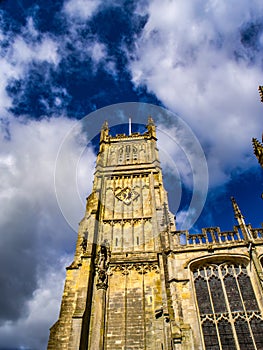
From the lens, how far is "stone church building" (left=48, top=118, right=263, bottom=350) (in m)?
12.2

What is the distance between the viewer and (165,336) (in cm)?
1212

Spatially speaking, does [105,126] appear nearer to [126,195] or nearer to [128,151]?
[128,151]

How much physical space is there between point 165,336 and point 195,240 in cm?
553

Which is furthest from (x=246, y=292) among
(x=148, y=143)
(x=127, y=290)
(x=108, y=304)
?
(x=148, y=143)

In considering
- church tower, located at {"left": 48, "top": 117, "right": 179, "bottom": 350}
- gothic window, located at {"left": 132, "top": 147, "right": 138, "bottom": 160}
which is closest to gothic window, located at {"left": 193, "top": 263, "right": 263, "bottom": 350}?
church tower, located at {"left": 48, "top": 117, "right": 179, "bottom": 350}

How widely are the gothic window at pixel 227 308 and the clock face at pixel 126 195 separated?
25.1ft

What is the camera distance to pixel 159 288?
1442 centimetres

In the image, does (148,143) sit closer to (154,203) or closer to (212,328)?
(154,203)

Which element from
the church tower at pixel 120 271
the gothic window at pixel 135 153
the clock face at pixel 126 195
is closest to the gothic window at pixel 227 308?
the church tower at pixel 120 271

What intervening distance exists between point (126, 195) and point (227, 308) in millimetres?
10595

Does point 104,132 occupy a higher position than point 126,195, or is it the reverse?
point 104,132

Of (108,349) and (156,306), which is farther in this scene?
(156,306)

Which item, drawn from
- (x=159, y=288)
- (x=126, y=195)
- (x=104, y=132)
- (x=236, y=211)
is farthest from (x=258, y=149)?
(x=104, y=132)

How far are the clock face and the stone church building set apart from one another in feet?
6.20
